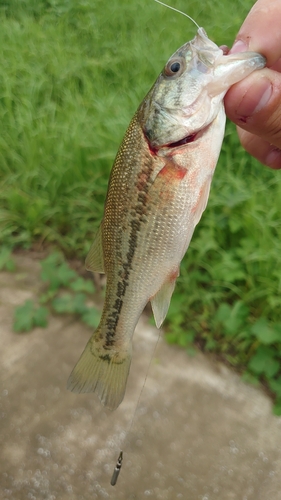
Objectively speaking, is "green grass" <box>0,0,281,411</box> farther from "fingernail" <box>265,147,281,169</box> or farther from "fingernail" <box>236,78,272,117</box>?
"fingernail" <box>236,78,272,117</box>

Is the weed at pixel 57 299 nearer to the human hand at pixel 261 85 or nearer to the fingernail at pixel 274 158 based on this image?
the fingernail at pixel 274 158

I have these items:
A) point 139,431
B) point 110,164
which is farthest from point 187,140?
point 110,164

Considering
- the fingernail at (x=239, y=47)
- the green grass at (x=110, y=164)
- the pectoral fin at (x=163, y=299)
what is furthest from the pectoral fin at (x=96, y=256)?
the green grass at (x=110, y=164)

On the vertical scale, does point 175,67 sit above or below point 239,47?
below

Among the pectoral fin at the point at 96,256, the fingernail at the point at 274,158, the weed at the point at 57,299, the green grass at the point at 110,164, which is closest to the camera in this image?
the pectoral fin at the point at 96,256

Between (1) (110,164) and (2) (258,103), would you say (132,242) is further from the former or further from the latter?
(1) (110,164)

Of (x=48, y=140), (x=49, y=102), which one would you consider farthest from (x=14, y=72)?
(x=48, y=140)
